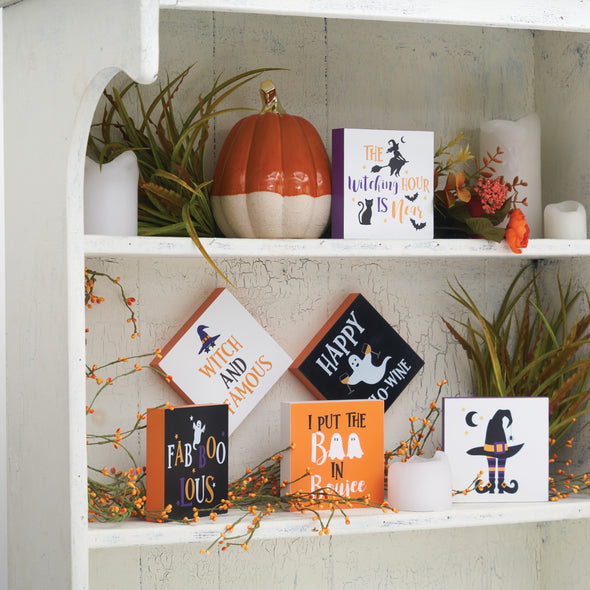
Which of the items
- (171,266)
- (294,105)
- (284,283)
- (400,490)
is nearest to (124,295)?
(171,266)

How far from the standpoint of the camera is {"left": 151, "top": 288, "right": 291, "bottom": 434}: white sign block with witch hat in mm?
1421

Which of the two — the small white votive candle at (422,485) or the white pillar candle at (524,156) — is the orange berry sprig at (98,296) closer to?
the small white votive candle at (422,485)

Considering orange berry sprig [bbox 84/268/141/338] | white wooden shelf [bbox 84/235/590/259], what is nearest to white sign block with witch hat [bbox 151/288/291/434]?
orange berry sprig [bbox 84/268/141/338]

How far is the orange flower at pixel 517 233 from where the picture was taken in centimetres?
133

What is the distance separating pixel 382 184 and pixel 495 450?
0.46 metres

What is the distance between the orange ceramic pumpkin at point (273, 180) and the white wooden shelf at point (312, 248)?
0.06 meters

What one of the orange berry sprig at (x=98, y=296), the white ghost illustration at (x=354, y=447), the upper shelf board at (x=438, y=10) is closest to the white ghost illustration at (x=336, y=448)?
the white ghost illustration at (x=354, y=447)

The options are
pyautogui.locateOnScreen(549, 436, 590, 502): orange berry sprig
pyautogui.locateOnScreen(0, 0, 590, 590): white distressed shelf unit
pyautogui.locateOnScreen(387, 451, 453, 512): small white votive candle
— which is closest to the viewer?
pyautogui.locateOnScreen(0, 0, 590, 590): white distressed shelf unit

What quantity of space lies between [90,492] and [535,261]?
3.02ft

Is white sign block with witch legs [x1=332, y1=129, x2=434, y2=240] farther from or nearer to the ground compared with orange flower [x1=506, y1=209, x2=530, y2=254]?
farther from the ground

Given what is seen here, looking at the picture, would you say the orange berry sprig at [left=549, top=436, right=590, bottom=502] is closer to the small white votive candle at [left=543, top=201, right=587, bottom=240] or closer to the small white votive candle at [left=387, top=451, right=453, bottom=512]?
the small white votive candle at [left=387, top=451, right=453, bottom=512]

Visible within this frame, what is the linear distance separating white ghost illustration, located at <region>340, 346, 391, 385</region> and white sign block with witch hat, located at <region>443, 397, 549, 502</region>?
191 millimetres

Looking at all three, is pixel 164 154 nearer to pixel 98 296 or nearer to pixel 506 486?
pixel 98 296

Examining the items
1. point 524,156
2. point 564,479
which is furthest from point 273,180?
point 564,479
